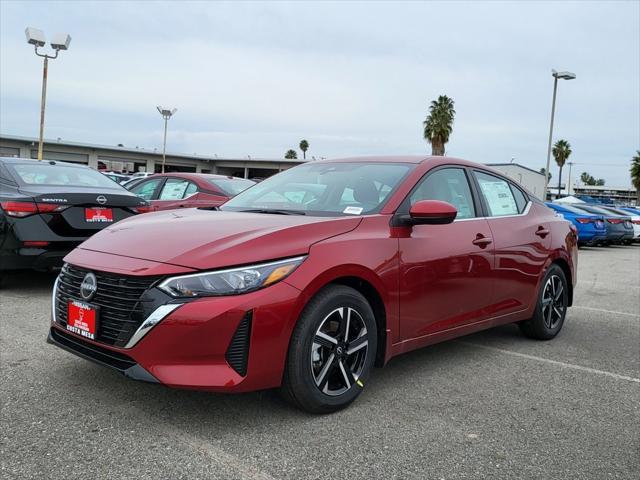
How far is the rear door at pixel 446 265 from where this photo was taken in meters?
3.63

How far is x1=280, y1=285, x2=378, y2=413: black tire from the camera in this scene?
9.77 feet

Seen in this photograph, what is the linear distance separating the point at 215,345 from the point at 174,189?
7.22 meters

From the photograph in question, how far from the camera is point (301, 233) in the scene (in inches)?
123

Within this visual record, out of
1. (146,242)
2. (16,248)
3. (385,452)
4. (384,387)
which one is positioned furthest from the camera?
(16,248)

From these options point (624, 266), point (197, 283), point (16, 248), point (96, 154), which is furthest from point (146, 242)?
point (96, 154)

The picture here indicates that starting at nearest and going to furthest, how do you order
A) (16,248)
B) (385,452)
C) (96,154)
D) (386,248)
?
(385,452), (386,248), (16,248), (96,154)

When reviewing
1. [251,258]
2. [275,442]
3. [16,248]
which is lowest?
[275,442]

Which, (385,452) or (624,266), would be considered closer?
(385,452)

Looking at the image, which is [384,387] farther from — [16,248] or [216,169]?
[216,169]

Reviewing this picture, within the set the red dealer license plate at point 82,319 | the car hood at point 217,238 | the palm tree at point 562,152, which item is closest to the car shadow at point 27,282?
the car hood at point 217,238

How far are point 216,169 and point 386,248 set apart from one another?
290 ft

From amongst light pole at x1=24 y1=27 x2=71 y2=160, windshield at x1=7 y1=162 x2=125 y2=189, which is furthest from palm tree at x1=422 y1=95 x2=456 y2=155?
windshield at x1=7 y1=162 x2=125 y2=189

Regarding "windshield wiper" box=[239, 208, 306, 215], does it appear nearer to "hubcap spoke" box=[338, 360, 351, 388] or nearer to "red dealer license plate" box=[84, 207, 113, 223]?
"hubcap spoke" box=[338, 360, 351, 388]

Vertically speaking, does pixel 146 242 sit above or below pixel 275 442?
above
